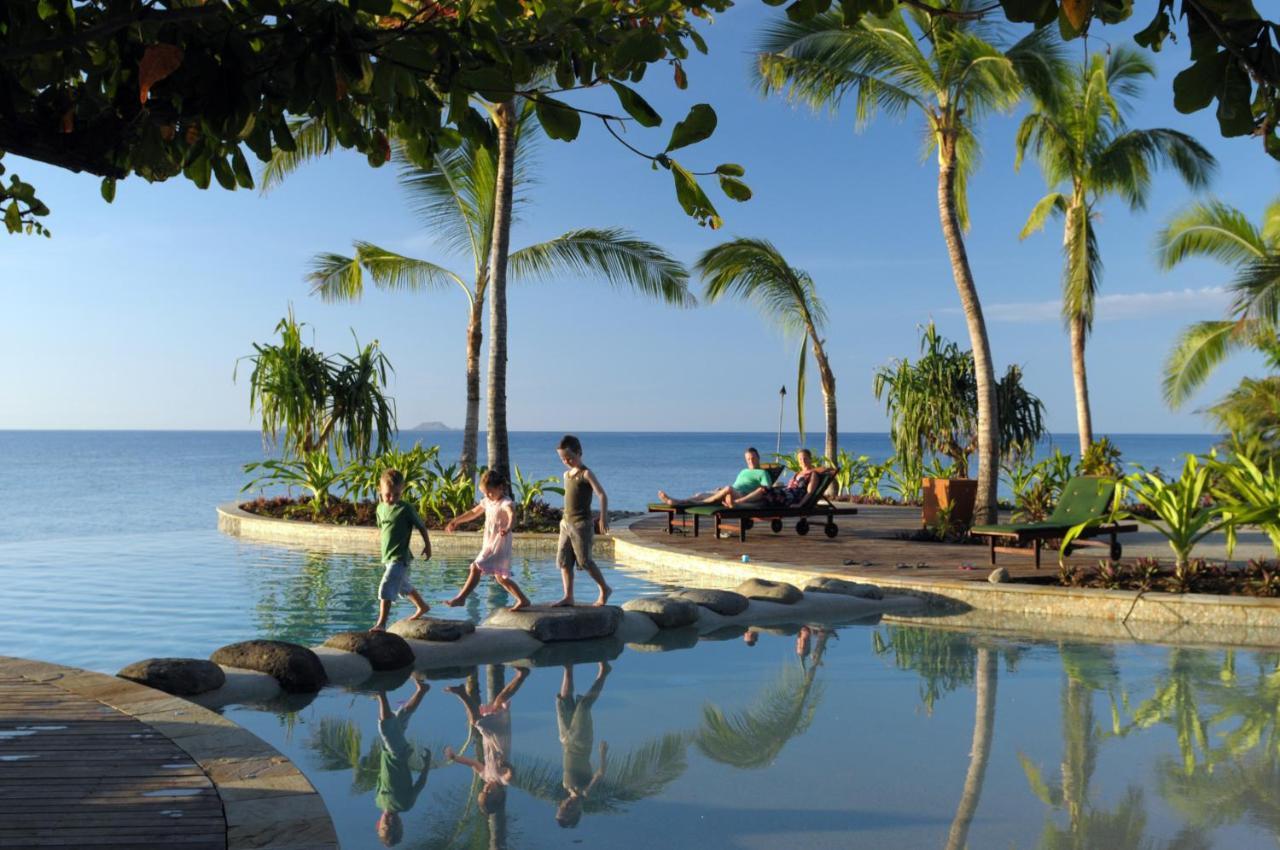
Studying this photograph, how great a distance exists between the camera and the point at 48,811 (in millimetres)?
4102

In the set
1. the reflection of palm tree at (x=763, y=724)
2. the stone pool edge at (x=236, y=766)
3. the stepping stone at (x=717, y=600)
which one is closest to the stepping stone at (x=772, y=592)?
the stepping stone at (x=717, y=600)

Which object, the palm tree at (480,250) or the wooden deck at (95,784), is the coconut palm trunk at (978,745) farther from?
the palm tree at (480,250)

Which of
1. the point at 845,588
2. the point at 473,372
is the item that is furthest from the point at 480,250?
the point at 845,588

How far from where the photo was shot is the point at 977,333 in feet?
50.3

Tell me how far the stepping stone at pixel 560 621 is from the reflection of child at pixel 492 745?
89cm

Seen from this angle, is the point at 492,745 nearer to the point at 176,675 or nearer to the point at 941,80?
the point at 176,675

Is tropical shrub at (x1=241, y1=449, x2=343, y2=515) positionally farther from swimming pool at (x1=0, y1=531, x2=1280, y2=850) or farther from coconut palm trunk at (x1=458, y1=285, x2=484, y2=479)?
swimming pool at (x1=0, y1=531, x2=1280, y2=850)

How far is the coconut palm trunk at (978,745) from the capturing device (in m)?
4.68

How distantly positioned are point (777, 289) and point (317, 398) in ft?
31.4

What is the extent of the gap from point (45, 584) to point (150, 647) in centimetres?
511

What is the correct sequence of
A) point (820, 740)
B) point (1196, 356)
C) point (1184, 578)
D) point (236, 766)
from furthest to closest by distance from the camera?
point (1196, 356) < point (1184, 578) < point (820, 740) < point (236, 766)

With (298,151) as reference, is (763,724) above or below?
below

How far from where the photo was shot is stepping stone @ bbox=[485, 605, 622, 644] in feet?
27.8

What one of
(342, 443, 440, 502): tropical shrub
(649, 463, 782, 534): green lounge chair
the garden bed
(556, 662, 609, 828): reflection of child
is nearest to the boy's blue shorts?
(556, 662, 609, 828): reflection of child
